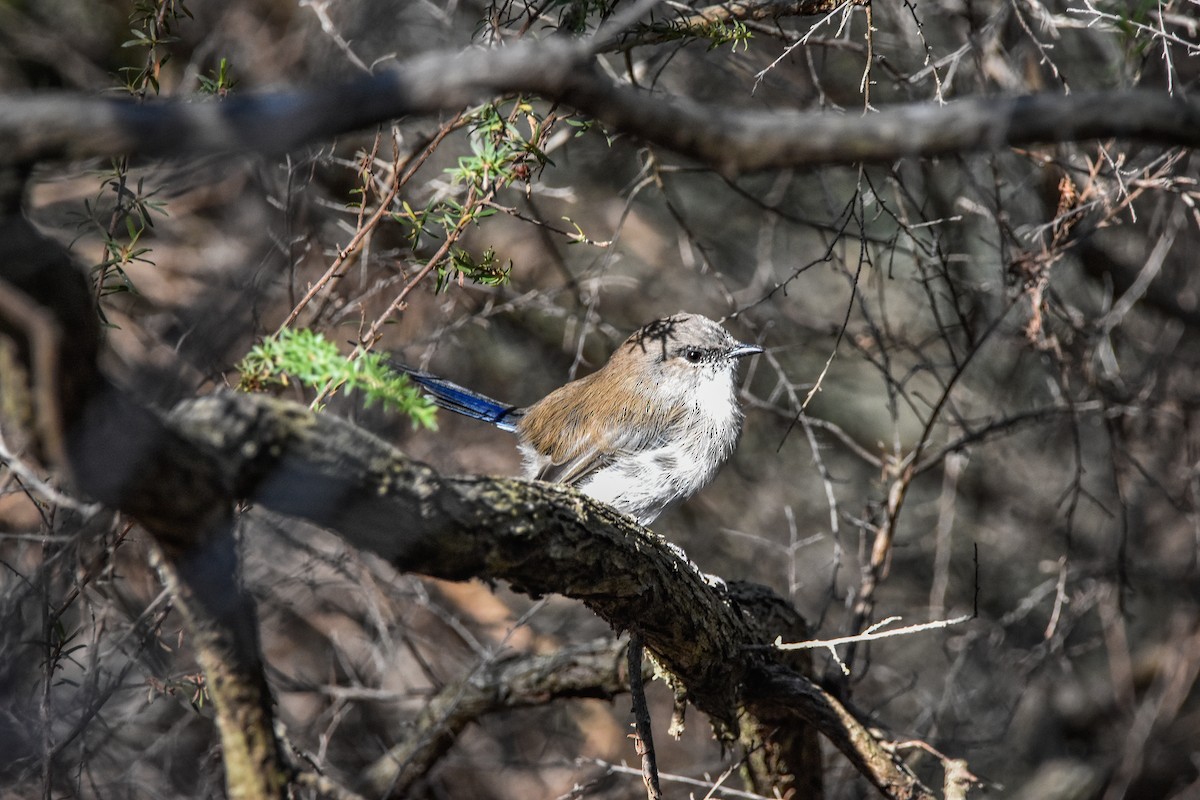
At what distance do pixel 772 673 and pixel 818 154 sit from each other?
2.67 meters

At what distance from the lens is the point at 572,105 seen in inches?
63.4

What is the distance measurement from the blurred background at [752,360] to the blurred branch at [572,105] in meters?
1.90

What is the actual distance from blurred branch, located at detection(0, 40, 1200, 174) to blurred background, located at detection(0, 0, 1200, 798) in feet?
6.23

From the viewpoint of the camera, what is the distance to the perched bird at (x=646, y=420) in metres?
4.79

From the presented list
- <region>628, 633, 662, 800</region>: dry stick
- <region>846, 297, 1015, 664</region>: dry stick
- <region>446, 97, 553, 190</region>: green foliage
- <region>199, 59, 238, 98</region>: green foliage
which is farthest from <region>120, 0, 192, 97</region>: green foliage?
<region>846, 297, 1015, 664</region>: dry stick

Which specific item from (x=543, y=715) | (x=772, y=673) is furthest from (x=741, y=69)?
(x=543, y=715)

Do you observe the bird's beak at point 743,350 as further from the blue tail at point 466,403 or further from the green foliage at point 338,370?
the green foliage at point 338,370

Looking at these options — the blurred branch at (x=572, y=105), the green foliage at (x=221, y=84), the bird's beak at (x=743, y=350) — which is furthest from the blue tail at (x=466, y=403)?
the blurred branch at (x=572, y=105)

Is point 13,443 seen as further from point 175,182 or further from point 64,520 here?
point 175,182

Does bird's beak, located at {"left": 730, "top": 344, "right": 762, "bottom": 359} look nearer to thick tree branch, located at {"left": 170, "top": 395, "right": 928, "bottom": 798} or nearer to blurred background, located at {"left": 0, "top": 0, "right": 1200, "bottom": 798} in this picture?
blurred background, located at {"left": 0, "top": 0, "right": 1200, "bottom": 798}

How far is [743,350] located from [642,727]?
204 cm

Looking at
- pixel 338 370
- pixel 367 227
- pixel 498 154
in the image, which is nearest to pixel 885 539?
pixel 498 154

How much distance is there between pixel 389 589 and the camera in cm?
612

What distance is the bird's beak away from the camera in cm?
486
